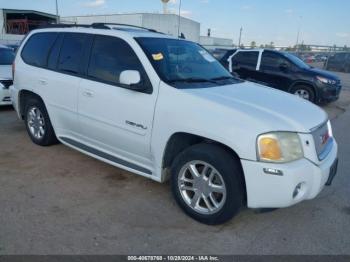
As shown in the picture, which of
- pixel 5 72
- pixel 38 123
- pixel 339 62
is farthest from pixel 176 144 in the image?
pixel 339 62

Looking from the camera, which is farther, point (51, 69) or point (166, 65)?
point (51, 69)

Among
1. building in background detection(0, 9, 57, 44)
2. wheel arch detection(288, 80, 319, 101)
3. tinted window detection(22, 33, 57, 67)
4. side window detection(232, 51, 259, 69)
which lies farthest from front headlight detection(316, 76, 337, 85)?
building in background detection(0, 9, 57, 44)

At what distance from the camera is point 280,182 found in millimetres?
2900

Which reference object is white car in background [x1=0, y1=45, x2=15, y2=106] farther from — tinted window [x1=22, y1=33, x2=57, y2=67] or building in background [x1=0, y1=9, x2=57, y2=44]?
→ building in background [x1=0, y1=9, x2=57, y2=44]

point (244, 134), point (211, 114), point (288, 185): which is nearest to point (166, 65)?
point (211, 114)

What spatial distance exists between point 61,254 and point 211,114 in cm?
176

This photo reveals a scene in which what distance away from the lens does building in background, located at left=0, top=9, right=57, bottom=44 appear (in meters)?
42.2

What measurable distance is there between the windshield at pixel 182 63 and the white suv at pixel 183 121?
0.05ft

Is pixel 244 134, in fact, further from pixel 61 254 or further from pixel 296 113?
pixel 61 254

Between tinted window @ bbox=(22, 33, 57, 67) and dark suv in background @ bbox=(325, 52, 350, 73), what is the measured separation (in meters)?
24.3

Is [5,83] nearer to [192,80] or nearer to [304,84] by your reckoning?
[192,80]

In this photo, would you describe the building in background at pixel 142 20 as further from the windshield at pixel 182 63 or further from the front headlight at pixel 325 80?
the windshield at pixel 182 63

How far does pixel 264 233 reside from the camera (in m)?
3.28

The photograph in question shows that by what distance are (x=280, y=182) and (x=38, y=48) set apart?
4.12m
